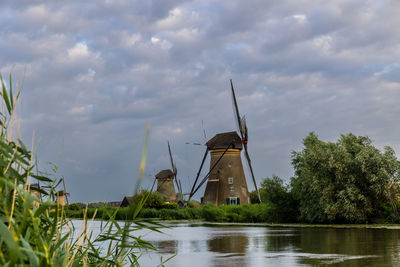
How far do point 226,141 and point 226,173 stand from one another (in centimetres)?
352

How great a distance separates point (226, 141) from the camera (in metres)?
52.5

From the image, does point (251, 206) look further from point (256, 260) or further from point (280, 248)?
point (256, 260)

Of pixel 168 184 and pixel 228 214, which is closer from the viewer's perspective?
pixel 228 214

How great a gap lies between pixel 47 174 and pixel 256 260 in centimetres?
876

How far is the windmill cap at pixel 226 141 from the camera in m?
52.3

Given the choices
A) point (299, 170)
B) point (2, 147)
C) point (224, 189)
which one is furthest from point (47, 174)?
point (224, 189)

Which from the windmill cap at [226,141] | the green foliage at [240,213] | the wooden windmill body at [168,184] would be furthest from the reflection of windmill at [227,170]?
the wooden windmill body at [168,184]

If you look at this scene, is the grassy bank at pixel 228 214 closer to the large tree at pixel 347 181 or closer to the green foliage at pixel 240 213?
the green foliage at pixel 240 213

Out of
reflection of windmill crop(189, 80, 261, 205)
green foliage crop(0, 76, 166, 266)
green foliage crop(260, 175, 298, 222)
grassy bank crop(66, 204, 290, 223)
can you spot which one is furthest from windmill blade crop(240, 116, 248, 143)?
green foliage crop(0, 76, 166, 266)

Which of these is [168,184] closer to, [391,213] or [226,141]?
[226,141]

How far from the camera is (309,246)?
1538cm

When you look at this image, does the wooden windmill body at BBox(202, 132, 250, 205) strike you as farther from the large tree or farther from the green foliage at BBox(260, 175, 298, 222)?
the large tree

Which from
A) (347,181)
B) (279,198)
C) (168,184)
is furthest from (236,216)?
(168,184)

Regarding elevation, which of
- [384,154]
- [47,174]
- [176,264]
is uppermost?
[384,154]
